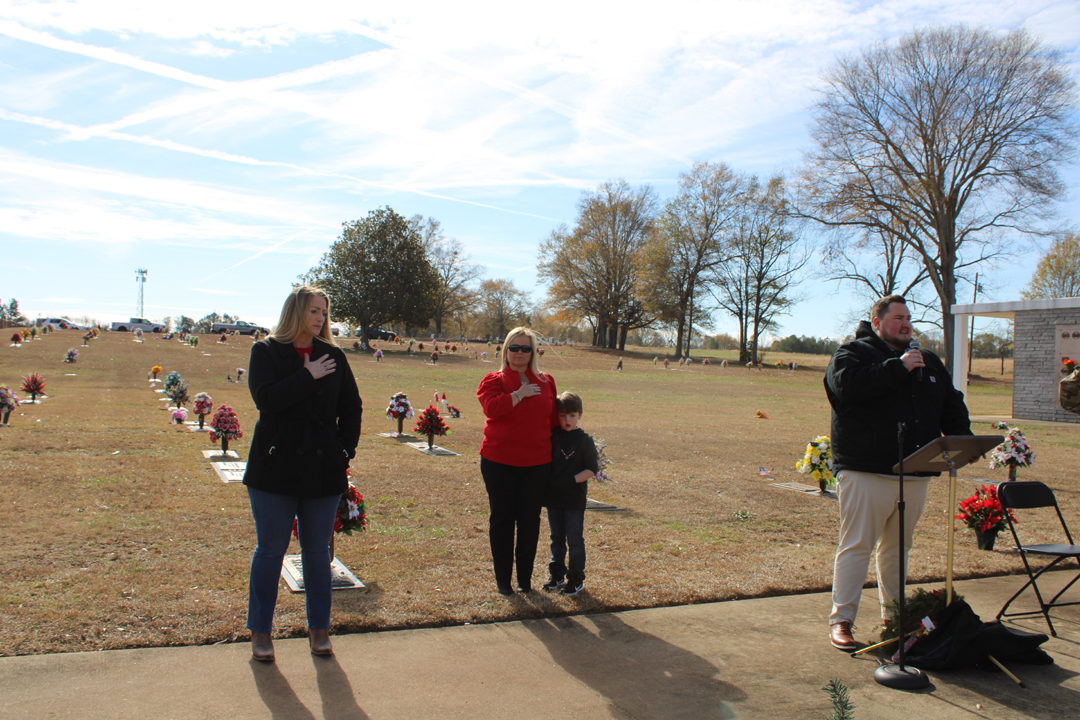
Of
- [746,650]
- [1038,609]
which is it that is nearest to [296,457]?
[746,650]

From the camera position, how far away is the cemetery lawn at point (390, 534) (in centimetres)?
443

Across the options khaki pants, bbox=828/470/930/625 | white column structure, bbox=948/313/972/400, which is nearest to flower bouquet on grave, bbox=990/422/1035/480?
khaki pants, bbox=828/470/930/625

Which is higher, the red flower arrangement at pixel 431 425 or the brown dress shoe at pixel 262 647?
the red flower arrangement at pixel 431 425

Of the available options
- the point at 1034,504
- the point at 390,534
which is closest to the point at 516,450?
the point at 390,534

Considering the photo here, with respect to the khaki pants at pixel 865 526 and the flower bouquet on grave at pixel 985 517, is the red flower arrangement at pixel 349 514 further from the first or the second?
the flower bouquet on grave at pixel 985 517

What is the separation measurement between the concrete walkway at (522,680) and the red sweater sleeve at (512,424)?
3.56 ft

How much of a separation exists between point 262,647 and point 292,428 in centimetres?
112

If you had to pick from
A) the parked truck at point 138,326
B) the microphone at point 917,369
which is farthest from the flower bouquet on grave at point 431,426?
the parked truck at point 138,326

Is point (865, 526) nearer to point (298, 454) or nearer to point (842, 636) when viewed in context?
point (842, 636)

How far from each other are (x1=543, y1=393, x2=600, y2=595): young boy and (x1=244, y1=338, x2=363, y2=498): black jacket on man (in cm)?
167

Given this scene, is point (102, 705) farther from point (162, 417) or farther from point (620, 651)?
point (162, 417)

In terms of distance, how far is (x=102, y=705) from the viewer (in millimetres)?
3135

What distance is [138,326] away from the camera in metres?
73.9

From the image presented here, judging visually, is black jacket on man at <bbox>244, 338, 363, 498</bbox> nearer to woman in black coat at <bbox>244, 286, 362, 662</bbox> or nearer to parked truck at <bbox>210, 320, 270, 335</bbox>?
woman in black coat at <bbox>244, 286, 362, 662</bbox>
